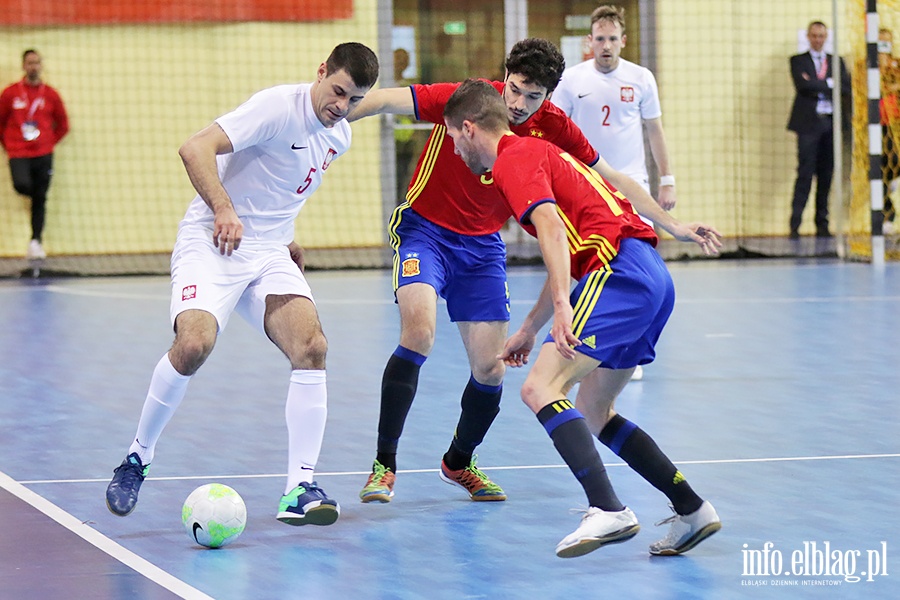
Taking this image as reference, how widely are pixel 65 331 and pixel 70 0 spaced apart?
6.58 metres

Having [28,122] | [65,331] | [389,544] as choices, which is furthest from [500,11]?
[389,544]

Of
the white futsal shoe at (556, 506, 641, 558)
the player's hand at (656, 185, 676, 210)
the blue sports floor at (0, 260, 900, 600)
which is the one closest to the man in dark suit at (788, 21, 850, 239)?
the blue sports floor at (0, 260, 900, 600)

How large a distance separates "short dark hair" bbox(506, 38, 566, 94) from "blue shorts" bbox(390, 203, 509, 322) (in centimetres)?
82

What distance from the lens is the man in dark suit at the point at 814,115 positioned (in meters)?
15.0

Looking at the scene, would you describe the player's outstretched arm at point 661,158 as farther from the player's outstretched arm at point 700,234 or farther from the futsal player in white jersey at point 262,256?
the player's outstretched arm at point 700,234

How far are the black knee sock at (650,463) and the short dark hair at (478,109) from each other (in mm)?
1015

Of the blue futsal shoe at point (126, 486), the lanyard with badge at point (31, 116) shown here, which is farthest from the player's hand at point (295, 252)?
the lanyard with badge at point (31, 116)

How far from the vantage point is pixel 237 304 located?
16.5 feet

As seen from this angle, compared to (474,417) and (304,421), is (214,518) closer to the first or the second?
(304,421)

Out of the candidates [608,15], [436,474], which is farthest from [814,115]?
[436,474]

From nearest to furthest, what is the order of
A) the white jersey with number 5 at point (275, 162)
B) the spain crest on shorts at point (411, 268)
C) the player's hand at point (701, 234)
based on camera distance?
1. the player's hand at point (701, 234)
2. the white jersey with number 5 at point (275, 162)
3. the spain crest on shorts at point (411, 268)

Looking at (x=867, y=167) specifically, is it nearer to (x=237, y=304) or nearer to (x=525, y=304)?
(x=525, y=304)

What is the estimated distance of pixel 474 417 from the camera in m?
5.24

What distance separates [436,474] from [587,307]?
1549 mm
